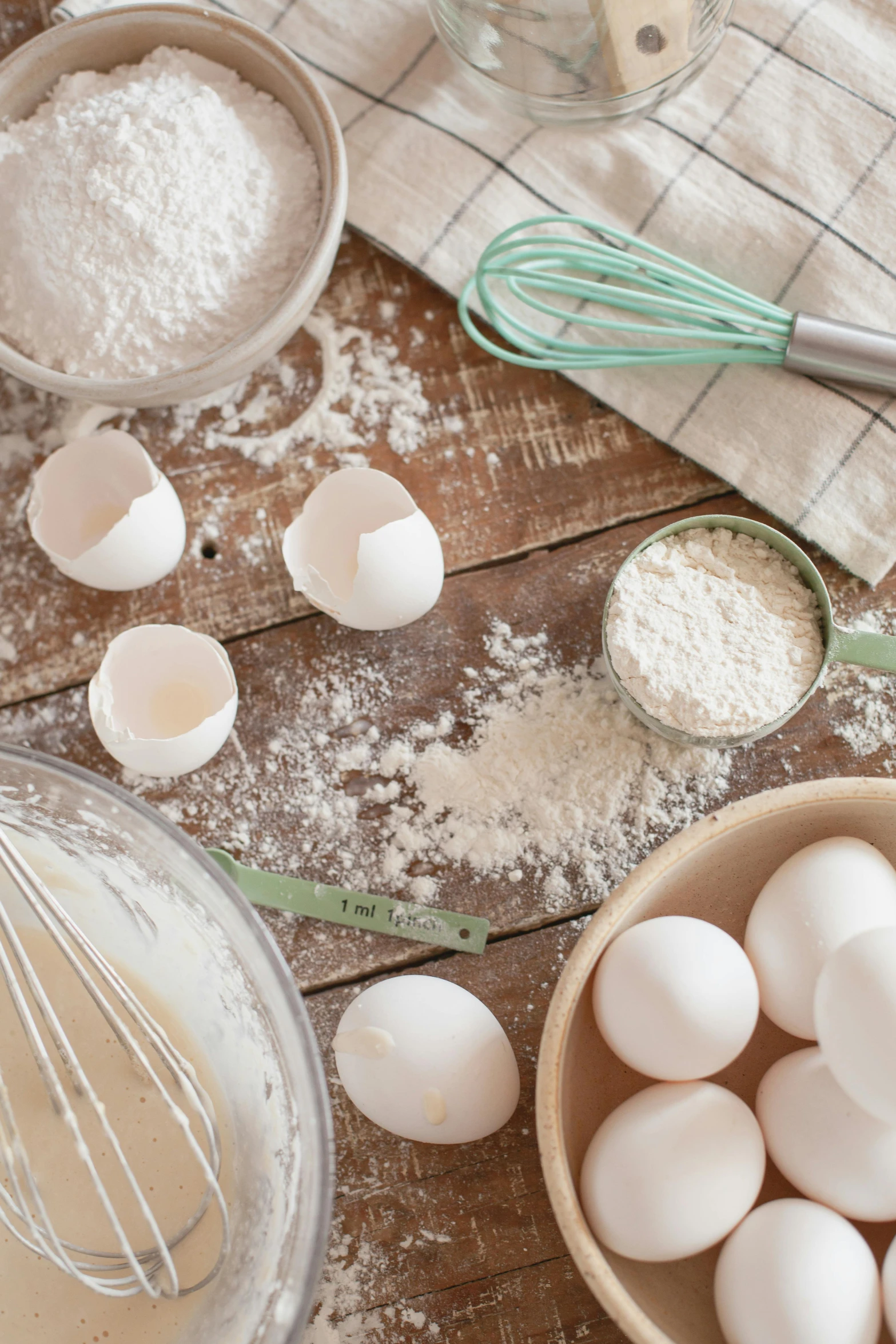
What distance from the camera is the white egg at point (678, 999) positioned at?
0.59 metres

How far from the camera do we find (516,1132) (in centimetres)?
75

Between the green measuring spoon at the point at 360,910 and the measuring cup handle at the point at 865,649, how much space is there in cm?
34

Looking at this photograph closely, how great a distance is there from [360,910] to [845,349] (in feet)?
1.93

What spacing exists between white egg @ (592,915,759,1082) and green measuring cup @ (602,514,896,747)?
16cm

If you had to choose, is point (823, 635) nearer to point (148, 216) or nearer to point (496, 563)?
point (496, 563)

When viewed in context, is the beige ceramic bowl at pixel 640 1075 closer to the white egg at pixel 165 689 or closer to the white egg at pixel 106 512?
the white egg at pixel 165 689

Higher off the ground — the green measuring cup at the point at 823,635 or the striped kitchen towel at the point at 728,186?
the striped kitchen towel at the point at 728,186

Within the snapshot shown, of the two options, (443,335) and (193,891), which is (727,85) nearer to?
(443,335)

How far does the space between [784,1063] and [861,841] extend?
150mm

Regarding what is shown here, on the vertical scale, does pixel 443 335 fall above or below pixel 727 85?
below

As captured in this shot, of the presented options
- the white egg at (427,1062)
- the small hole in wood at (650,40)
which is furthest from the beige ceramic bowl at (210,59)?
the white egg at (427,1062)

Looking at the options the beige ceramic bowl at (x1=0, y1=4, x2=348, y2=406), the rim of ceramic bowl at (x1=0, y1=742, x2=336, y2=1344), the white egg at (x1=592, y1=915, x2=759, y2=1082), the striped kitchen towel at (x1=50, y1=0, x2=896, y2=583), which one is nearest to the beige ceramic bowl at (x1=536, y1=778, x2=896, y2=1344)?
the white egg at (x1=592, y1=915, x2=759, y2=1082)

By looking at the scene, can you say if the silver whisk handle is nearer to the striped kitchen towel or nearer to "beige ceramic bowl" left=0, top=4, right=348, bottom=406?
the striped kitchen towel

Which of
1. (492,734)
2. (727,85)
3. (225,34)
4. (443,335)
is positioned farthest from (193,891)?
(727,85)
